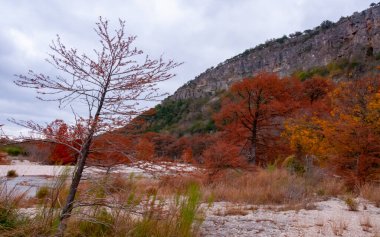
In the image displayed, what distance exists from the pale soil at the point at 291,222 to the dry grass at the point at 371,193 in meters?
0.93

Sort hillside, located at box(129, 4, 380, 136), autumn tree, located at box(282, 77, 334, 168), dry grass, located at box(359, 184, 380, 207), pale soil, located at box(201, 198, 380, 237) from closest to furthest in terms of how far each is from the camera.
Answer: pale soil, located at box(201, 198, 380, 237) → dry grass, located at box(359, 184, 380, 207) → autumn tree, located at box(282, 77, 334, 168) → hillside, located at box(129, 4, 380, 136)

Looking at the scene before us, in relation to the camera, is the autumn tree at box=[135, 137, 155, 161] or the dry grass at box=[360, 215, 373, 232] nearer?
the autumn tree at box=[135, 137, 155, 161]

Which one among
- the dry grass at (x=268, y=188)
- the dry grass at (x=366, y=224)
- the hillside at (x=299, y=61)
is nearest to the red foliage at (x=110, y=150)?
the dry grass at (x=268, y=188)

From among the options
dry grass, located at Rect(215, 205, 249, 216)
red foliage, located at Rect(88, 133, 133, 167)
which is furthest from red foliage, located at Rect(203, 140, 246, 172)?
red foliage, located at Rect(88, 133, 133, 167)

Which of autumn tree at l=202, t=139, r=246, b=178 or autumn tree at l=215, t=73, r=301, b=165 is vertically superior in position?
autumn tree at l=215, t=73, r=301, b=165

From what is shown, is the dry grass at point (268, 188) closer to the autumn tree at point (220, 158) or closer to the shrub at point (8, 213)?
the autumn tree at point (220, 158)

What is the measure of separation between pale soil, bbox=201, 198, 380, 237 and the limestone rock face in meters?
53.7

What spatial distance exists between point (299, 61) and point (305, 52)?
2422 millimetres

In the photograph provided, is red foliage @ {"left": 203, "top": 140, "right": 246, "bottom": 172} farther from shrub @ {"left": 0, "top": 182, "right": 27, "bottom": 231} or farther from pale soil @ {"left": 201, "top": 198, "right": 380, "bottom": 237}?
shrub @ {"left": 0, "top": 182, "right": 27, "bottom": 231}

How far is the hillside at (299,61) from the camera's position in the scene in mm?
57844

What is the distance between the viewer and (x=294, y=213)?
823 centimetres

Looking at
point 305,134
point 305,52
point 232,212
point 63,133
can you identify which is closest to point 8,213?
point 63,133

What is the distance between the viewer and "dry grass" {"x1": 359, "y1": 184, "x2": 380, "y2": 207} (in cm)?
1015

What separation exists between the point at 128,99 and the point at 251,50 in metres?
108
